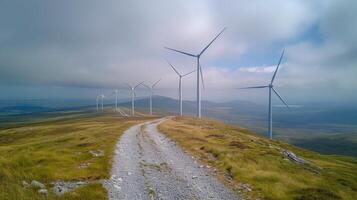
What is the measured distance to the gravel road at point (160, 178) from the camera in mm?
22594

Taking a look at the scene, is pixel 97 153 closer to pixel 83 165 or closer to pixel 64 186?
pixel 83 165

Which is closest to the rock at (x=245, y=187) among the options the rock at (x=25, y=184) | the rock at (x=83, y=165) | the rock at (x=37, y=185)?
the rock at (x=37, y=185)

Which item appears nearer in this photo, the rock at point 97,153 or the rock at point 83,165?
the rock at point 83,165

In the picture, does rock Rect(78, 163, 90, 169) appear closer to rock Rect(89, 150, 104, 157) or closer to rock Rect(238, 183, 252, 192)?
rock Rect(89, 150, 104, 157)

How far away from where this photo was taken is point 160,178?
2741cm

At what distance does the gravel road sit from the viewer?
22.6 meters

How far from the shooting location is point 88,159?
36.8 metres

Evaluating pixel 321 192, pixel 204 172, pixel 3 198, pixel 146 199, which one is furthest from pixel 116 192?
pixel 321 192

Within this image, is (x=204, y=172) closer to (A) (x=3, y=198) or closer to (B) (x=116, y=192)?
(B) (x=116, y=192)

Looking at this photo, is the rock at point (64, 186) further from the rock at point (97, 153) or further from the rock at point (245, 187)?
the rock at point (245, 187)

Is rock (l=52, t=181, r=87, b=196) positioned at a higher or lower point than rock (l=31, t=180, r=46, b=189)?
lower

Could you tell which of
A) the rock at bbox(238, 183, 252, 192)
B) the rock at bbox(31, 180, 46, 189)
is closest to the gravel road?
the rock at bbox(238, 183, 252, 192)

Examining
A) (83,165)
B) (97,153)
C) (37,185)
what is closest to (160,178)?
(37,185)

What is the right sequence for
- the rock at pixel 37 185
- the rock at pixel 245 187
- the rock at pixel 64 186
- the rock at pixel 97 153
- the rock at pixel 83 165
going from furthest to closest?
the rock at pixel 97 153, the rock at pixel 83 165, the rock at pixel 245 187, the rock at pixel 37 185, the rock at pixel 64 186
